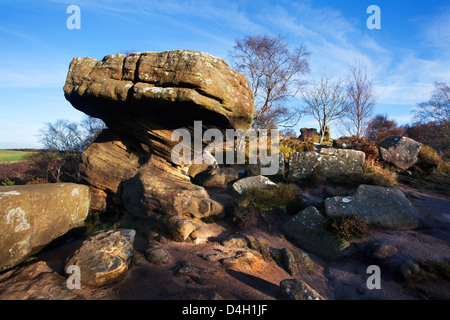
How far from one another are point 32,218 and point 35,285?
2.06m

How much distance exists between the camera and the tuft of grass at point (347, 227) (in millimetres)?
5184

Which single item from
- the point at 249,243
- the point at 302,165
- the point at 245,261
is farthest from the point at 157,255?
the point at 302,165

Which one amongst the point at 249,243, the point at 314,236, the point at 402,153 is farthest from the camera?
the point at 402,153

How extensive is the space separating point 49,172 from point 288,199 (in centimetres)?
1107

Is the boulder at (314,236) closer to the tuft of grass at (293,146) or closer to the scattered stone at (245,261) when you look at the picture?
the scattered stone at (245,261)

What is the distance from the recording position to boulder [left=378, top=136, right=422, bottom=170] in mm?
10625

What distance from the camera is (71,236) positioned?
5848 mm

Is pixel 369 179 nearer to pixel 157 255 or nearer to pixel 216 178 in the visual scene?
pixel 216 178

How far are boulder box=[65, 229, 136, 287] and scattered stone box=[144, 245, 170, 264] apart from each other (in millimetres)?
362

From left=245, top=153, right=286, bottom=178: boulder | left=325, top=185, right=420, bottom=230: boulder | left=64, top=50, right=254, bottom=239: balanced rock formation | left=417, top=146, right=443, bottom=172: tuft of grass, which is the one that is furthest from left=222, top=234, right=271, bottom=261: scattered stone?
left=417, top=146, right=443, bottom=172: tuft of grass

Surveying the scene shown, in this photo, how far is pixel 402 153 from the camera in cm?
1071

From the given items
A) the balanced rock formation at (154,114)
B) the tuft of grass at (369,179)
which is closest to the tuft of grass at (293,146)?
the tuft of grass at (369,179)

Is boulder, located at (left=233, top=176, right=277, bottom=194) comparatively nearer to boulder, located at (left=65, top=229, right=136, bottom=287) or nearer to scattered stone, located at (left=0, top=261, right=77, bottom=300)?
boulder, located at (left=65, top=229, right=136, bottom=287)
